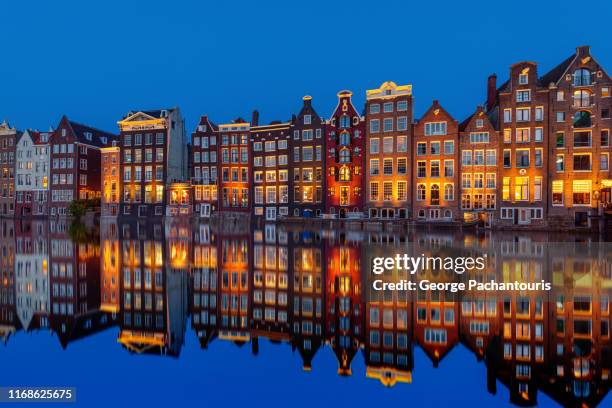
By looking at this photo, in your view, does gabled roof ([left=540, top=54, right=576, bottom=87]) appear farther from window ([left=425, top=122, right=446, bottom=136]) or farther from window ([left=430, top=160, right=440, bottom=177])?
window ([left=430, top=160, right=440, bottom=177])

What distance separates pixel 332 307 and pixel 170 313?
4983 millimetres

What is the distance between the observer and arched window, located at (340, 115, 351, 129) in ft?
207

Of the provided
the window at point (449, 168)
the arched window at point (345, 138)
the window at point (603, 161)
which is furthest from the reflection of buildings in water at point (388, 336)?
the arched window at point (345, 138)

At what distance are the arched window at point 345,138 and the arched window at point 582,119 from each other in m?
30.3

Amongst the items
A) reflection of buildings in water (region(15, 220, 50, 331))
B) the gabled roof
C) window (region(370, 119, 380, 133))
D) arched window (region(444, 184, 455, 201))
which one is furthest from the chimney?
reflection of buildings in water (region(15, 220, 50, 331))

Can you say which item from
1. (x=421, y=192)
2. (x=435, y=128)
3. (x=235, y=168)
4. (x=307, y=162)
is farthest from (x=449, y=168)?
(x=235, y=168)

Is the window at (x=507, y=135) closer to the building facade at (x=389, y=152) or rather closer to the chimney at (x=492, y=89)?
the chimney at (x=492, y=89)

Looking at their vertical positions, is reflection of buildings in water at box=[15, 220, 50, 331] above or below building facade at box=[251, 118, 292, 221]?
below

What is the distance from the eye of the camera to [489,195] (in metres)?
53.8

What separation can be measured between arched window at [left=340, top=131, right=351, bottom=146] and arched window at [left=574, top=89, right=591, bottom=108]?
30366mm

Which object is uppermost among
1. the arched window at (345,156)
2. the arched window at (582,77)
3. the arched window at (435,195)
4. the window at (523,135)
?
the arched window at (582,77)

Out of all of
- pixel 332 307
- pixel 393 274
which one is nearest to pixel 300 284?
pixel 332 307

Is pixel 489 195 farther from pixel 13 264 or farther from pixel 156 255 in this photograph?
pixel 13 264

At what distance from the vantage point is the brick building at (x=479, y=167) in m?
53.6
